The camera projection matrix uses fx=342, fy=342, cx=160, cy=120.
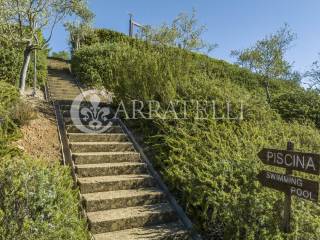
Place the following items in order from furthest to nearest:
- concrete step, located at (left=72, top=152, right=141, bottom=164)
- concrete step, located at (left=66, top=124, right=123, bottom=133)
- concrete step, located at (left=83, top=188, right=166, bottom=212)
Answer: concrete step, located at (left=66, top=124, right=123, bottom=133) → concrete step, located at (left=72, top=152, right=141, bottom=164) → concrete step, located at (left=83, top=188, right=166, bottom=212)

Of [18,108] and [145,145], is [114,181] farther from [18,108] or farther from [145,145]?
[18,108]

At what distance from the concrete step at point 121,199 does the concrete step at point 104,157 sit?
3.11ft

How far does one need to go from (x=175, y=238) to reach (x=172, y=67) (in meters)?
4.80

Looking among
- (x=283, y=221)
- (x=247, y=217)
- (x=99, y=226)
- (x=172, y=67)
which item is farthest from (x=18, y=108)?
(x=283, y=221)

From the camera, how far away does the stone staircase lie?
508 centimetres

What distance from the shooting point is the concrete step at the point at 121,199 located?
5348mm

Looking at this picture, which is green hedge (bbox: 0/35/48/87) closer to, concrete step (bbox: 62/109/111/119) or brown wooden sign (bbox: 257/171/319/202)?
concrete step (bbox: 62/109/111/119)

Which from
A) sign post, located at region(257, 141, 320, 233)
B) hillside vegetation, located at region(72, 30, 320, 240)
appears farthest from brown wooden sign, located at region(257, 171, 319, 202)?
hillside vegetation, located at region(72, 30, 320, 240)

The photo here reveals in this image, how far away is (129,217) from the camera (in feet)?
17.0

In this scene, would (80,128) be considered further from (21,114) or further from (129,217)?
(129,217)

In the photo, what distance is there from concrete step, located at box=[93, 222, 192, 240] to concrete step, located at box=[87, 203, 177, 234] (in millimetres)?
81

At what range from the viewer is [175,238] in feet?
16.4

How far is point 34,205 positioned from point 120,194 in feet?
7.47

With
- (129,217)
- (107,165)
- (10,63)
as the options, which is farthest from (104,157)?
(10,63)
